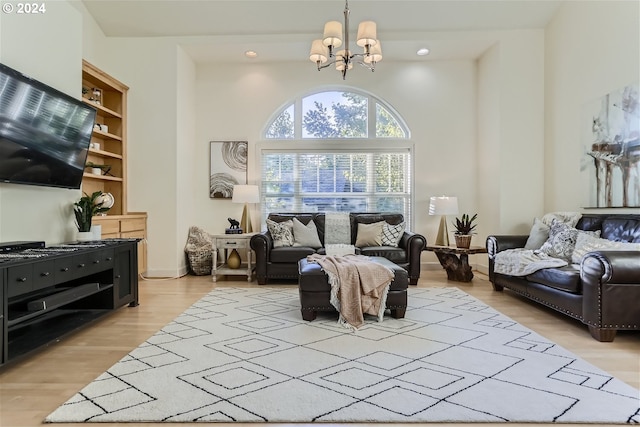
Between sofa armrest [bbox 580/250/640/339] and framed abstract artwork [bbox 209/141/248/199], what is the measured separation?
4712 millimetres

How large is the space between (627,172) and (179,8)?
18.4ft

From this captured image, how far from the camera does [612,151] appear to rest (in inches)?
152

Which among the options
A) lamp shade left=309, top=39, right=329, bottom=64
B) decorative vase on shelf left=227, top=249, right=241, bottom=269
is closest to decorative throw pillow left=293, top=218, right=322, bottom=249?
decorative vase on shelf left=227, top=249, right=241, bottom=269

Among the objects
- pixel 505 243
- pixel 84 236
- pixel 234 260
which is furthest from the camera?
pixel 234 260

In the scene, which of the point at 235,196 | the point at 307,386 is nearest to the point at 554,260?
the point at 307,386

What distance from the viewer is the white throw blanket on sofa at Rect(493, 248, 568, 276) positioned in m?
3.43

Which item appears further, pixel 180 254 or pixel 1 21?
pixel 180 254

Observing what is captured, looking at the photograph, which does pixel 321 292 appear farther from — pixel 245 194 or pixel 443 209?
pixel 443 209

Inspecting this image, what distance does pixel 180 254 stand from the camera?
17.6ft

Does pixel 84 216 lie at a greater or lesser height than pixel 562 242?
greater

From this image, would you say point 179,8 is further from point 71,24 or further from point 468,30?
point 468,30

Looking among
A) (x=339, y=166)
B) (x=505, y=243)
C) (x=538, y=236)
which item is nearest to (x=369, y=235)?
(x=339, y=166)

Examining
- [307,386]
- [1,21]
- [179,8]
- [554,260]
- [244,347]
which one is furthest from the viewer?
[179,8]

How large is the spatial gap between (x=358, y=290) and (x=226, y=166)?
3.65m
